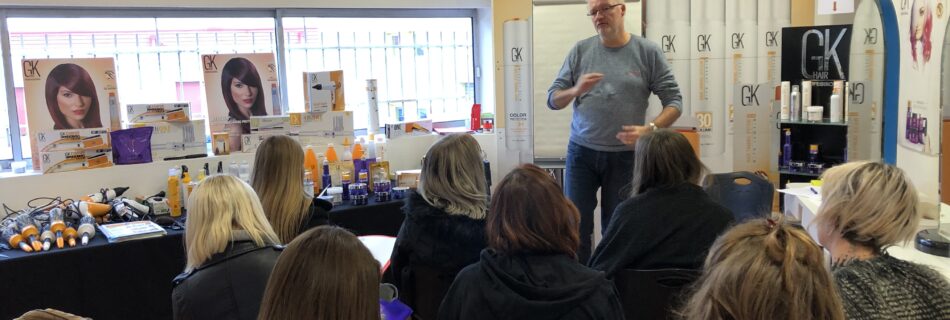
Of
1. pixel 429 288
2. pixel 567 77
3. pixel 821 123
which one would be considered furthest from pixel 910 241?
pixel 821 123

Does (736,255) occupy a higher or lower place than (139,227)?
higher

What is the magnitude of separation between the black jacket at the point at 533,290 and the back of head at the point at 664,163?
659mm

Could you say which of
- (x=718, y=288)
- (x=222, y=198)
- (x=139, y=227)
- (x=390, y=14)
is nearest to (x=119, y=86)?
(x=139, y=227)

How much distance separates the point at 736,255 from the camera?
1.25m

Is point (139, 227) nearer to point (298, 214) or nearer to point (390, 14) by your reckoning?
point (298, 214)

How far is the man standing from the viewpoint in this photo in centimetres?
353

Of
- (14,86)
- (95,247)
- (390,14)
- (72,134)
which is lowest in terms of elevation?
(95,247)

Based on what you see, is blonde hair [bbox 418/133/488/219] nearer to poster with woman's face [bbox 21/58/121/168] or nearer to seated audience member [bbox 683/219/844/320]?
seated audience member [bbox 683/219/844/320]

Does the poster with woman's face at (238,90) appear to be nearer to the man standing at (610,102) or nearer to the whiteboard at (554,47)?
the whiteboard at (554,47)

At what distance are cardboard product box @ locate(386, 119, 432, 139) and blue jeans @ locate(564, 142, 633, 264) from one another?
4.41ft

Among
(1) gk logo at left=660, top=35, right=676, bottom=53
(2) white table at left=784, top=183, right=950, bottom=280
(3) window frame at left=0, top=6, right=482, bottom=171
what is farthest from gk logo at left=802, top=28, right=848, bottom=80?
(3) window frame at left=0, top=6, right=482, bottom=171

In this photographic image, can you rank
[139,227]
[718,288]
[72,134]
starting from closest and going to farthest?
1. [718,288]
2. [139,227]
3. [72,134]

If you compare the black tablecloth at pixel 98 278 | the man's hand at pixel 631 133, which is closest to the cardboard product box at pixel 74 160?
the black tablecloth at pixel 98 278

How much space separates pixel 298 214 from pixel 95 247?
1.09 metres
